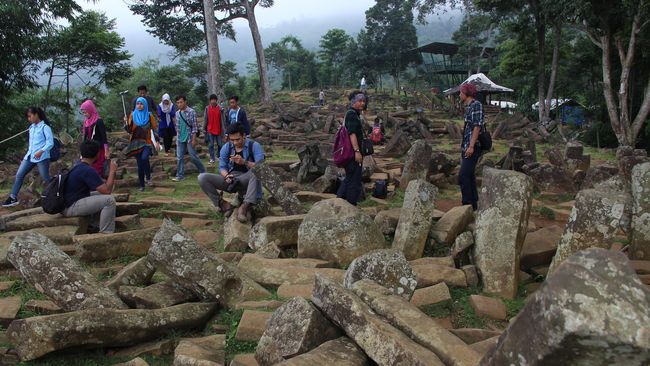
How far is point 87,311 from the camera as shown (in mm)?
3367

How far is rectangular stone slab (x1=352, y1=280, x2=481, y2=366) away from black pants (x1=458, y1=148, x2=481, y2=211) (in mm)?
3611

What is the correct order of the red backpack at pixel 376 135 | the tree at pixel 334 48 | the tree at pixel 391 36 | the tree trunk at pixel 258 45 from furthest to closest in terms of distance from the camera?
1. the tree at pixel 334 48
2. the tree at pixel 391 36
3. the tree trunk at pixel 258 45
4. the red backpack at pixel 376 135

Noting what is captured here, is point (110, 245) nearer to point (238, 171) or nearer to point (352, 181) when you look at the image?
point (238, 171)

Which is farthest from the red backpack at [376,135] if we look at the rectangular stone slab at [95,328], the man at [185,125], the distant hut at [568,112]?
the distant hut at [568,112]

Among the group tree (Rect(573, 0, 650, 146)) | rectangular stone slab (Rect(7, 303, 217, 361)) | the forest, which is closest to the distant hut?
the forest

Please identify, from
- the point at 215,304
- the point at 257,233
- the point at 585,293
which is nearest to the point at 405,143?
the point at 257,233

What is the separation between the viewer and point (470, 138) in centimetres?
631

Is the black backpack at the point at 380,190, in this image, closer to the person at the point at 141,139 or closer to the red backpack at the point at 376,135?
the person at the point at 141,139

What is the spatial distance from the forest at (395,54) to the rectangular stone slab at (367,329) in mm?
14121

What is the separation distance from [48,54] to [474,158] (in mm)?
21791

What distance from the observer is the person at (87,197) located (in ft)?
19.4

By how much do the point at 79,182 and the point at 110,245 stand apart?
102 centimetres

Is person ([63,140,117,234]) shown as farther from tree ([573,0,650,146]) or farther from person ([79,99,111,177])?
tree ([573,0,650,146])

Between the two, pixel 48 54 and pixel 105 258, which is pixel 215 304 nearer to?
pixel 105 258
